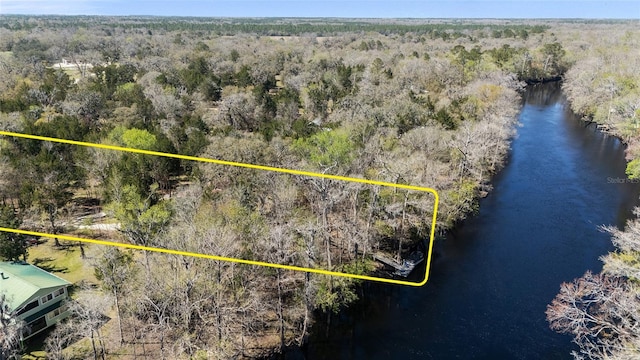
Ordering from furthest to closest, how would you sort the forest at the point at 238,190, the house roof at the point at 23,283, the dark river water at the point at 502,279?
the dark river water at the point at 502,279 < the house roof at the point at 23,283 < the forest at the point at 238,190

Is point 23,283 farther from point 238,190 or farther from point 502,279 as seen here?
point 502,279

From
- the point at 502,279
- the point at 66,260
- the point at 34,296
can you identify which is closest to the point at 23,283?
the point at 34,296

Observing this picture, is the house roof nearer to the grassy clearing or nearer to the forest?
the forest

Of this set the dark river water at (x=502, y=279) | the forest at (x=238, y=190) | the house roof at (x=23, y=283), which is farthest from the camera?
the dark river water at (x=502, y=279)

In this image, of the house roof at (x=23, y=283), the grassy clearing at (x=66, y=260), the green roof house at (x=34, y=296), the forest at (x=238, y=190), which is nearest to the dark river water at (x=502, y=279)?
the forest at (x=238, y=190)

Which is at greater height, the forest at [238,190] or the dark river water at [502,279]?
the forest at [238,190]

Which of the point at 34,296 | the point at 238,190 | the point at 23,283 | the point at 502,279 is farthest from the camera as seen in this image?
the point at 502,279

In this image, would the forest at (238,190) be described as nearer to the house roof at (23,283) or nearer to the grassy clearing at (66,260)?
the grassy clearing at (66,260)

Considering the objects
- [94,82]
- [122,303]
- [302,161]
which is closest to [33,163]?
[122,303]
